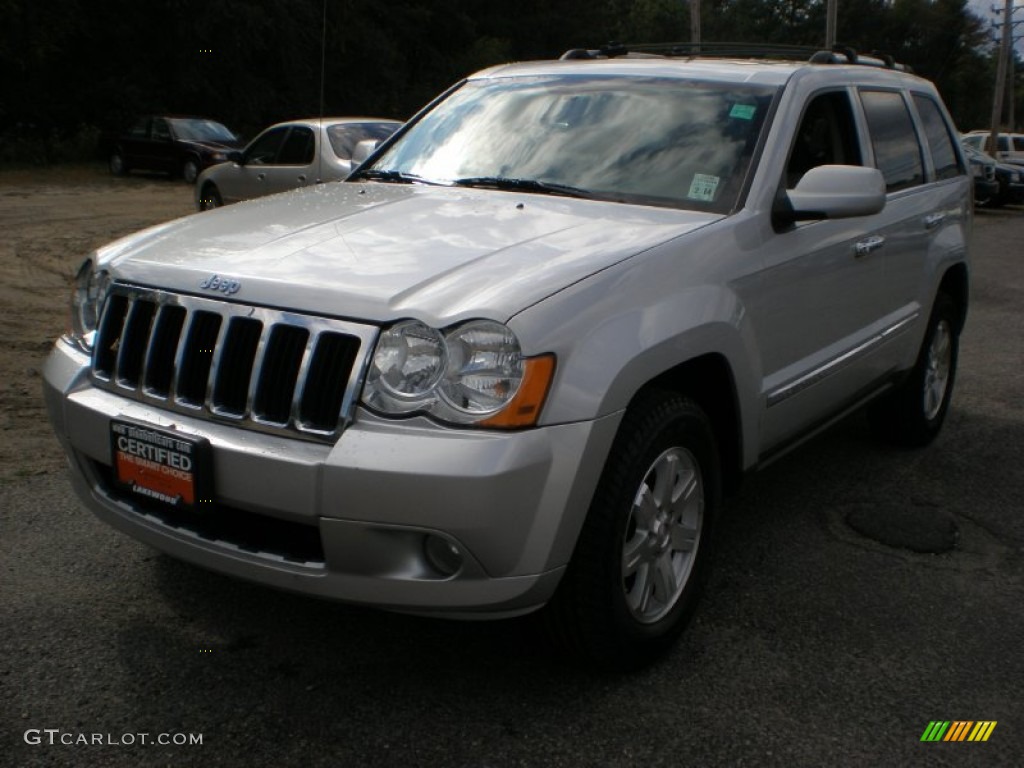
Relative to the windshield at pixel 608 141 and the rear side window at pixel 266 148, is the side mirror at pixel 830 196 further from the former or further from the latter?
the rear side window at pixel 266 148

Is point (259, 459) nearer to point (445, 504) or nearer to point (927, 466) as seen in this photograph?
point (445, 504)

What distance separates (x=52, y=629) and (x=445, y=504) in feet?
4.85

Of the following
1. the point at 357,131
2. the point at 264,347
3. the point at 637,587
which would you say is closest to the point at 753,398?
the point at 637,587

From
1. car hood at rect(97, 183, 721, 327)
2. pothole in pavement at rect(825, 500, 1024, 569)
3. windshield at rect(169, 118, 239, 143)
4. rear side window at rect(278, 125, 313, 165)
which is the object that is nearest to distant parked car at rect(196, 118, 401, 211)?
rear side window at rect(278, 125, 313, 165)

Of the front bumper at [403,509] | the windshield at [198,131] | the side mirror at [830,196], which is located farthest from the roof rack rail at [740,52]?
the windshield at [198,131]

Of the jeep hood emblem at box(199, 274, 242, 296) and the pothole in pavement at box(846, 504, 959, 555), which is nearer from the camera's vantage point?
the jeep hood emblem at box(199, 274, 242, 296)

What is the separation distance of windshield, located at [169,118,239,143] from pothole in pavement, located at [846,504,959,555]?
865 inches

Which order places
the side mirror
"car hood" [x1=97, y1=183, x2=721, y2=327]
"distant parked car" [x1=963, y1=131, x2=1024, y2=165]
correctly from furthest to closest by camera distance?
"distant parked car" [x1=963, y1=131, x2=1024, y2=165], the side mirror, "car hood" [x1=97, y1=183, x2=721, y2=327]

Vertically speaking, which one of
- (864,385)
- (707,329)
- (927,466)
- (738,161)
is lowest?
(927,466)

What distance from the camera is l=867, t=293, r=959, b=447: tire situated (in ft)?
17.9

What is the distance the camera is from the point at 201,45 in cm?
3312

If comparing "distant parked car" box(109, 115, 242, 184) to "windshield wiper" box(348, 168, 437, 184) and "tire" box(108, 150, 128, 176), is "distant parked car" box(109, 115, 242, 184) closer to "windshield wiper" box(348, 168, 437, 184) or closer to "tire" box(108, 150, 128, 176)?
"tire" box(108, 150, 128, 176)

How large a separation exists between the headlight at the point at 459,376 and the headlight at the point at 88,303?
1.08m

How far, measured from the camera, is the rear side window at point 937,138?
5.41 metres
